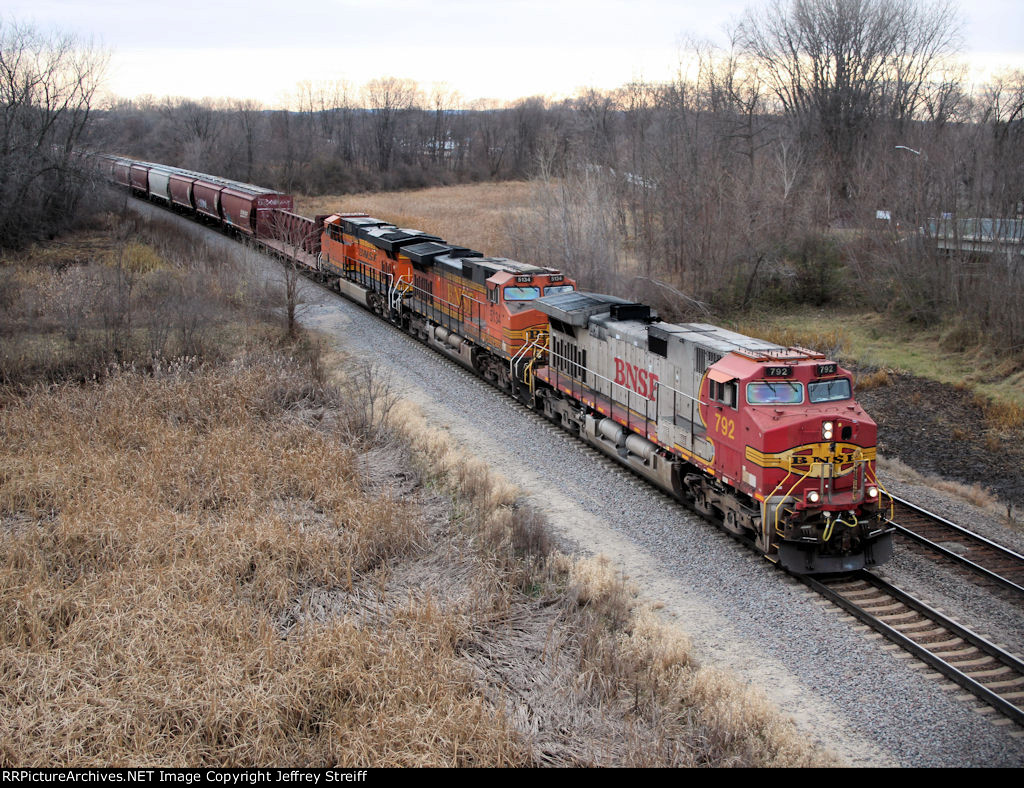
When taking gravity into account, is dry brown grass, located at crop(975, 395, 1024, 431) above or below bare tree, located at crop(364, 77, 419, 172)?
below

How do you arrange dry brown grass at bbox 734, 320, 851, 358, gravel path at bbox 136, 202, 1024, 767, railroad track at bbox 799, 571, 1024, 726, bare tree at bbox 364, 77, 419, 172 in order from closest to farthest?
gravel path at bbox 136, 202, 1024, 767, railroad track at bbox 799, 571, 1024, 726, dry brown grass at bbox 734, 320, 851, 358, bare tree at bbox 364, 77, 419, 172

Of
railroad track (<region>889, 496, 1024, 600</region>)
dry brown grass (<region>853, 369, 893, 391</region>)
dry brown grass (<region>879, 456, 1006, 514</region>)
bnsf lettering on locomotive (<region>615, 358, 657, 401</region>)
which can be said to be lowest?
railroad track (<region>889, 496, 1024, 600</region>)

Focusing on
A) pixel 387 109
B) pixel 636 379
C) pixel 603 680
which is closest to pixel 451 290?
pixel 636 379

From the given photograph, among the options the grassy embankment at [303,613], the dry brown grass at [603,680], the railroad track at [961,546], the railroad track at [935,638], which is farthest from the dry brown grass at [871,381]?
the dry brown grass at [603,680]

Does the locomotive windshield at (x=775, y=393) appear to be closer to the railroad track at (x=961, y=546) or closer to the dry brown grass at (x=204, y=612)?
the railroad track at (x=961, y=546)

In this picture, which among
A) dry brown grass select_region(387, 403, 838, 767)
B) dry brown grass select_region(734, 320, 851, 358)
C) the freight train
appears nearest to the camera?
dry brown grass select_region(387, 403, 838, 767)

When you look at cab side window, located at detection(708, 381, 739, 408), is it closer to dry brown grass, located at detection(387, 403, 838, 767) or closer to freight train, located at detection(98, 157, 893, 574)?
freight train, located at detection(98, 157, 893, 574)

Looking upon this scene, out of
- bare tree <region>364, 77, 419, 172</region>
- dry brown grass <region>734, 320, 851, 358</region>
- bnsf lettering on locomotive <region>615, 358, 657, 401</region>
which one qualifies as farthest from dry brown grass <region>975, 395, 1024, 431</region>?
bare tree <region>364, 77, 419, 172</region>

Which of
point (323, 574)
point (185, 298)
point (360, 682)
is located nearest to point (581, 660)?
point (360, 682)

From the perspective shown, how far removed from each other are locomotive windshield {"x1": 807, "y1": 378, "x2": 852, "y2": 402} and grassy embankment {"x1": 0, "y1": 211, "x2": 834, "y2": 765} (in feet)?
13.9

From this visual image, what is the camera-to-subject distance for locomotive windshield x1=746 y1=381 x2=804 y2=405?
1259cm

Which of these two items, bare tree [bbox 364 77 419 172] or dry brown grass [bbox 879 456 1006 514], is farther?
bare tree [bbox 364 77 419 172]

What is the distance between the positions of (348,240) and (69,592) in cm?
2367

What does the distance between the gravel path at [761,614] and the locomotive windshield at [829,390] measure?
109 inches
